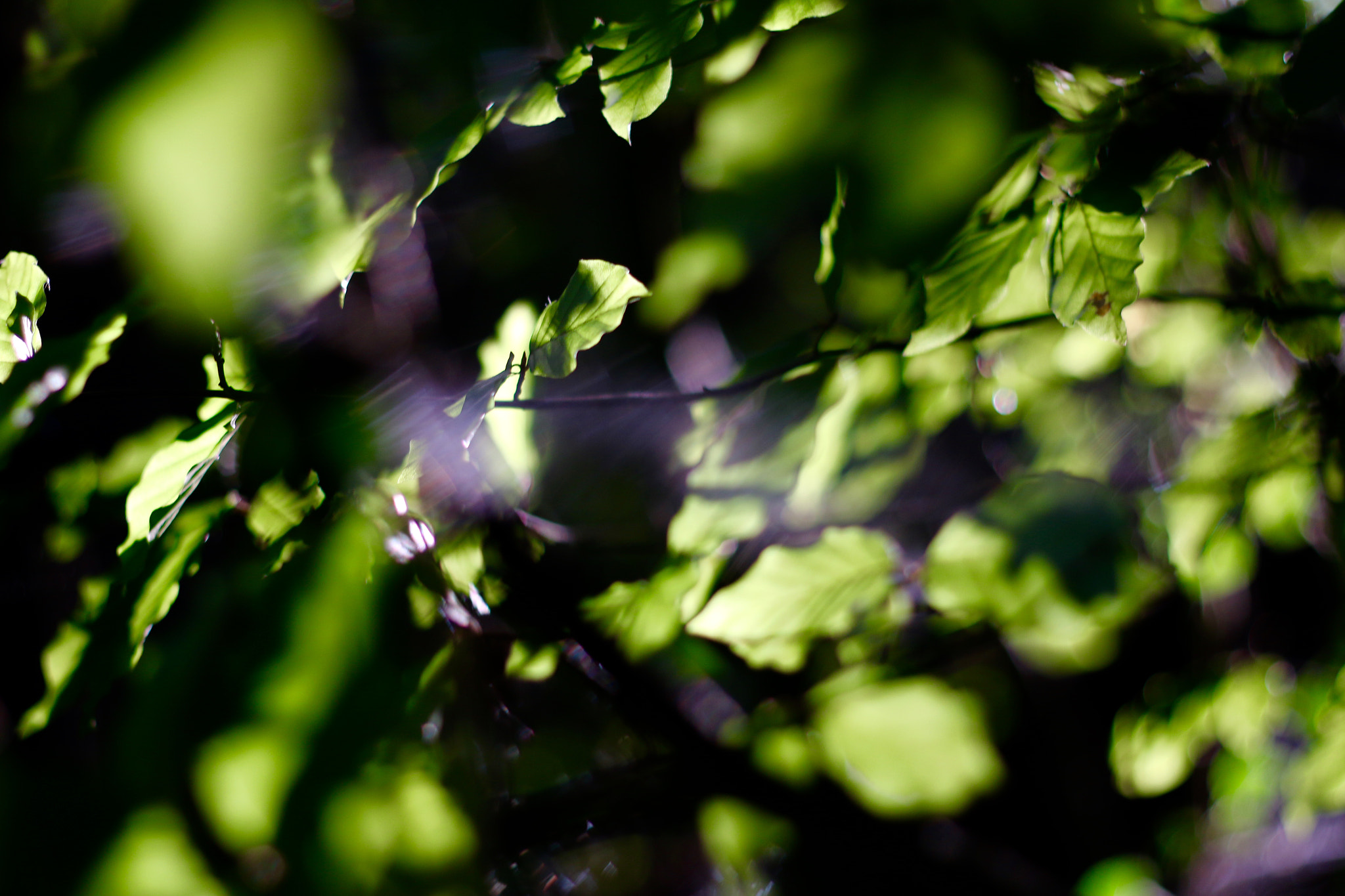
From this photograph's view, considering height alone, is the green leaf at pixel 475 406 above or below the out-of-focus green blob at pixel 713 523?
above

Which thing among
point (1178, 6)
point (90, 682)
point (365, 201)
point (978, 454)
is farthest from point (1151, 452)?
point (90, 682)

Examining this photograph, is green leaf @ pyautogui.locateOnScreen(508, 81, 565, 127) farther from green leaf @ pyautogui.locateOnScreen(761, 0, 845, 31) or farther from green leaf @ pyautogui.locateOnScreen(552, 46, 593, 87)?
green leaf @ pyautogui.locateOnScreen(761, 0, 845, 31)

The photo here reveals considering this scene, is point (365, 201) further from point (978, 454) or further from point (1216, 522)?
point (978, 454)

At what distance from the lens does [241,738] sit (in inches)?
17.3

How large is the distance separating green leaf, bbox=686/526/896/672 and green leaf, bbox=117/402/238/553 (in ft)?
1.16

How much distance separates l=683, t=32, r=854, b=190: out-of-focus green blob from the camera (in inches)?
18.6

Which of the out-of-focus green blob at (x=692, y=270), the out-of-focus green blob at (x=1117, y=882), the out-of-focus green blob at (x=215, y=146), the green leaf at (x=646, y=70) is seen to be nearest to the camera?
the green leaf at (x=646, y=70)

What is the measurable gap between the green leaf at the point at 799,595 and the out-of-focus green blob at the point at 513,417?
8.1 inches

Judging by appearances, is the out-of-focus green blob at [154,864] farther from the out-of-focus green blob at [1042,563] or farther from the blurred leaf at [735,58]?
the blurred leaf at [735,58]

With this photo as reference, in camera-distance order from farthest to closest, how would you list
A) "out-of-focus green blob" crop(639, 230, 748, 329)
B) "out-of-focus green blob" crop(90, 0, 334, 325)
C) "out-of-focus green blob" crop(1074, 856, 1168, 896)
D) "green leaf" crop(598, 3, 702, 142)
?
"out-of-focus green blob" crop(1074, 856, 1168, 896) → "out-of-focus green blob" crop(639, 230, 748, 329) → "out-of-focus green blob" crop(90, 0, 334, 325) → "green leaf" crop(598, 3, 702, 142)

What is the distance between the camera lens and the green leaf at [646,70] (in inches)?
13.2

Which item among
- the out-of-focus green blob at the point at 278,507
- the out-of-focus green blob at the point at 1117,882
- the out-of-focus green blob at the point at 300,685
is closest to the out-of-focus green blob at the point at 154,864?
the out-of-focus green blob at the point at 300,685

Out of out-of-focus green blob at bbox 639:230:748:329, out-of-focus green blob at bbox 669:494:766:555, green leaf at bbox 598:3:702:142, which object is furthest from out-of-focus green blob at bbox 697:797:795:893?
green leaf at bbox 598:3:702:142

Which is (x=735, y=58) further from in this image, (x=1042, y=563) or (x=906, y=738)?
(x=906, y=738)
